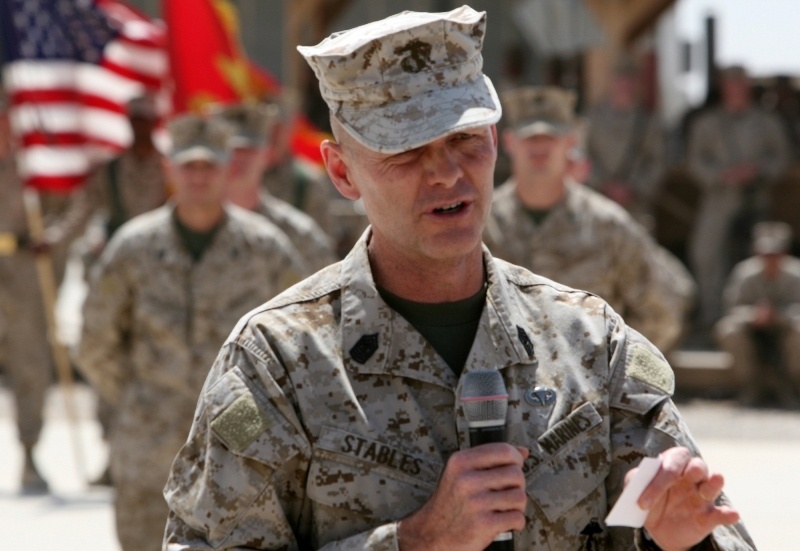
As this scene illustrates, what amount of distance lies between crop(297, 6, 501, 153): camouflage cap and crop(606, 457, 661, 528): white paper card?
59 centimetres

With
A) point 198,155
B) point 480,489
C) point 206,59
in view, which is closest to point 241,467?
point 480,489

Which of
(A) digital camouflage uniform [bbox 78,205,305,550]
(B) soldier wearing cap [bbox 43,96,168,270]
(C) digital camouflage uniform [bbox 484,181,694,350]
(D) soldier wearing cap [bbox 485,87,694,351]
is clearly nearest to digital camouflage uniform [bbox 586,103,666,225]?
(B) soldier wearing cap [bbox 43,96,168,270]

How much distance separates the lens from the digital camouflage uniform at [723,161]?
49.8ft

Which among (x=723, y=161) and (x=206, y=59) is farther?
(x=723, y=161)

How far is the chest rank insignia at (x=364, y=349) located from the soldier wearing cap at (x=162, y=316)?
431cm

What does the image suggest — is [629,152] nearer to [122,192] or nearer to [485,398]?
[122,192]

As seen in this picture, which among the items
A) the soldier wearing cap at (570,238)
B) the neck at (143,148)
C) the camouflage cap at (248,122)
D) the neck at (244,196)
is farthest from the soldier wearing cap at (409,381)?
the neck at (143,148)

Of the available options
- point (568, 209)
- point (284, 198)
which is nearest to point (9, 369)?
point (284, 198)

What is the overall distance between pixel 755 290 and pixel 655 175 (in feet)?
6.26

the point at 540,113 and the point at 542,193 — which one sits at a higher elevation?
the point at 540,113

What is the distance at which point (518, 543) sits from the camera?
286 cm

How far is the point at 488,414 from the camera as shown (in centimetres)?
268

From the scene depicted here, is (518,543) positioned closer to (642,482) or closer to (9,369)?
(642,482)

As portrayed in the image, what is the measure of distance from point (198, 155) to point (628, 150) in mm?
8154
